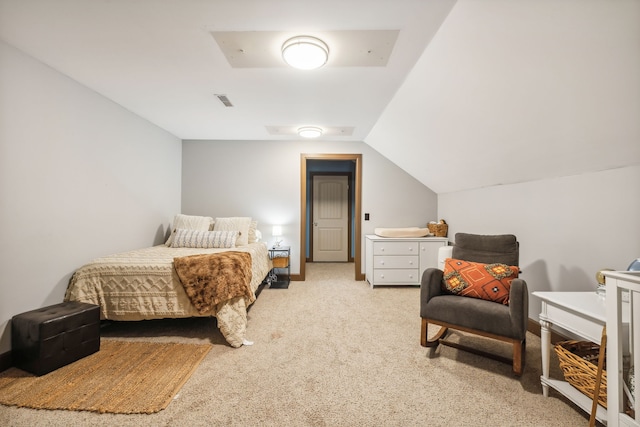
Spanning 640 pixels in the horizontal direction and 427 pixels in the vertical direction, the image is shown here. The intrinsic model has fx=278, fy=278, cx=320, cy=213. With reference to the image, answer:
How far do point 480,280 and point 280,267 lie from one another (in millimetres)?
2879

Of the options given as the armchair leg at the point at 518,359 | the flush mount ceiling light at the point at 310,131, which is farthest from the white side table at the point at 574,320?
the flush mount ceiling light at the point at 310,131

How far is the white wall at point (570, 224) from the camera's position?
71.4 inches

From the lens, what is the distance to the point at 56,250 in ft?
7.81

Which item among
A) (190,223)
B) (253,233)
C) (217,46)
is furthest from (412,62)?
(190,223)

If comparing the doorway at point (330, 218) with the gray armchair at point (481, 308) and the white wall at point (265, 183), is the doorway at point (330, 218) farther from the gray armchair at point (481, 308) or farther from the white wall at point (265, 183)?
the gray armchair at point (481, 308)

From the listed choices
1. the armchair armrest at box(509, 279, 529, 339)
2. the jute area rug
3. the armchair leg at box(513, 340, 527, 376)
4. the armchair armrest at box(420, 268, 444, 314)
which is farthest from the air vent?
the armchair leg at box(513, 340, 527, 376)

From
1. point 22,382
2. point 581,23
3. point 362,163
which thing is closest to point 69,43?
point 22,382

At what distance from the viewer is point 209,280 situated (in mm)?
2438

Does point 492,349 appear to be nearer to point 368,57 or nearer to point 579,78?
point 579,78

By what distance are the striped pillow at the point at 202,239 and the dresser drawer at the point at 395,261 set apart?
2.03 meters

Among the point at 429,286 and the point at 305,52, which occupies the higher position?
the point at 305,52

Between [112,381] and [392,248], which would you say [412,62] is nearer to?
[392,248]

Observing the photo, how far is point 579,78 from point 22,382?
3.82m

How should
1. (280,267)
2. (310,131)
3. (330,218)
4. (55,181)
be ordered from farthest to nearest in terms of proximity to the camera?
(330,218) → (280,267) → (310,131) → (55,181)
